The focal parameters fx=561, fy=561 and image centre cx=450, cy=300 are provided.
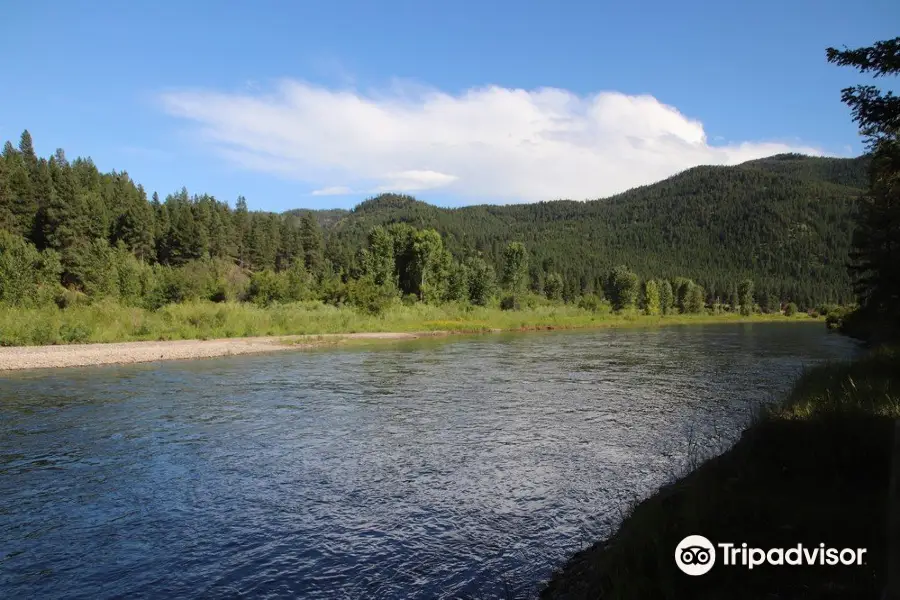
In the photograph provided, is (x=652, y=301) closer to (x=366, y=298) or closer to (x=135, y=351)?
(x=366, y=298)

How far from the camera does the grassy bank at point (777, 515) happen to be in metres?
5.44

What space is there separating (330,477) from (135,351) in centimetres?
3559

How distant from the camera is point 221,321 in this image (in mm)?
58812

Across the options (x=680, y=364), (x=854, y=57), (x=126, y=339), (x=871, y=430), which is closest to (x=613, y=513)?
(x=871, y=430)

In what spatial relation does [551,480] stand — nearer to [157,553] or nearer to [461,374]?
[157,553]

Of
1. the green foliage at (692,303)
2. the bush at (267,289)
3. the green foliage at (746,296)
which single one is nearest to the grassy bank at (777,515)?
the bush at (267,289)

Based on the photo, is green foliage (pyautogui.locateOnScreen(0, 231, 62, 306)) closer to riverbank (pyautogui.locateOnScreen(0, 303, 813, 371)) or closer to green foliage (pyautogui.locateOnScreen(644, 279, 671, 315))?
riverbank (pyautogui.locateOnScreen(0, 303, 813, 371))

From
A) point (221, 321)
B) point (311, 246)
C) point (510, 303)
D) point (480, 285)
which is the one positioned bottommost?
point (510, 303)

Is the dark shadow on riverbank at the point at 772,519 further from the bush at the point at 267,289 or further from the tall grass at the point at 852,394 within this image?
the bush at the point at 267,289

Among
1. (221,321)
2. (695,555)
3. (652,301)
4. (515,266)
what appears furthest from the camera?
(652,301)

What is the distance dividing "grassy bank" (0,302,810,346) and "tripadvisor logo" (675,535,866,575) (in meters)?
52.2

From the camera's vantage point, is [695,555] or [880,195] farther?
[880,195]

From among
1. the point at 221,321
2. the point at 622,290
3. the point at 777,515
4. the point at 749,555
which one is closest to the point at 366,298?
the point at 221,321

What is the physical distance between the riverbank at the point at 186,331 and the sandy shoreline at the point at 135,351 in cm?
5
